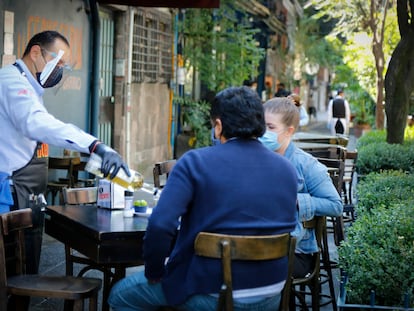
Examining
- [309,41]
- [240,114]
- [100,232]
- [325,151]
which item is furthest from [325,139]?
[309,41]

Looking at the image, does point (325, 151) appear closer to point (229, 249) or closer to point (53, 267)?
point (53, 267)

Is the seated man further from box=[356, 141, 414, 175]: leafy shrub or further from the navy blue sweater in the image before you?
box=[356, 141, 414, 175]: leafy shrub

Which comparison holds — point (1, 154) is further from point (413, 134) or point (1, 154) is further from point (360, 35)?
point (360, 35)

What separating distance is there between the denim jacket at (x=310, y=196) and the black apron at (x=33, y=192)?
1659 millimetres

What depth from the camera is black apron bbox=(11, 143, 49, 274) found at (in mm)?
5285

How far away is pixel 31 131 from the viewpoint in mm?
4855

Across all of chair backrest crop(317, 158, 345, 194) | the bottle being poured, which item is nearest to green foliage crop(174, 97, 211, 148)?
chair backrest crop(317, 158, 345, 194)

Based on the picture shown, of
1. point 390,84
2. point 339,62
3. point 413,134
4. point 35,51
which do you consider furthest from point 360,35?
point 339,62

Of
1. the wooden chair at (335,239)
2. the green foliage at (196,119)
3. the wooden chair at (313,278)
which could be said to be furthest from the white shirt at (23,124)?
the green foliage at (196,119)

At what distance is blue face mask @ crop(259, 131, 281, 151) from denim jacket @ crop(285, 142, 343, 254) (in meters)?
0.14

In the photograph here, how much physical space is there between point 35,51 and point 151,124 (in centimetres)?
999

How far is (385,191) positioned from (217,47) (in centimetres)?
1128

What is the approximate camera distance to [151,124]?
1534 cm

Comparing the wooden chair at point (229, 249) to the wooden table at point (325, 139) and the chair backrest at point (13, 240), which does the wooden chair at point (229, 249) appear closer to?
the chair backrest at point (13, 240)
